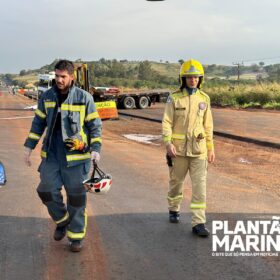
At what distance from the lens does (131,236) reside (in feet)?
17.4

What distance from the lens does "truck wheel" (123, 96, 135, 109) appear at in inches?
1257

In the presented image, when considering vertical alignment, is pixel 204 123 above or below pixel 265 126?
above

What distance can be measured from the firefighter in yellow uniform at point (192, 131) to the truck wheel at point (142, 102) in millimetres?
26966

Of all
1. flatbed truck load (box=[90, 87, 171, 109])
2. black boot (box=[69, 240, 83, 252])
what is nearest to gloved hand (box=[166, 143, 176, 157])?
black boot (box=[69, 240, 83, 252])

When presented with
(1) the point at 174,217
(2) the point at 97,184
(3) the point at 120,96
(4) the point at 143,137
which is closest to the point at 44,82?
(3) the point at 120,96

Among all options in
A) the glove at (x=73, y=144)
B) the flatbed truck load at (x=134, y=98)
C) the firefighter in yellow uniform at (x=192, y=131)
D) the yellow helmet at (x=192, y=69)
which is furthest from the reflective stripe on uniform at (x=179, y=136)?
the flatbed truck load at (x=134, y=98)

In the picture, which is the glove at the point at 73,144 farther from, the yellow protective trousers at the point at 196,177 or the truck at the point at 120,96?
the truck at the point at 120,96

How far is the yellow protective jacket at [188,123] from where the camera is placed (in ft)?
17.6

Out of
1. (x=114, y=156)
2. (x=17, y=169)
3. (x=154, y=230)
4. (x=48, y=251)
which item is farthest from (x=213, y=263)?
(x=114, y=156)

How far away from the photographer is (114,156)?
38.4 feet

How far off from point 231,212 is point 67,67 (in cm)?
300

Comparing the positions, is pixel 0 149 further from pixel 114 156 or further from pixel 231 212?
pixel 231 212

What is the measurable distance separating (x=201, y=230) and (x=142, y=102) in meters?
27.5

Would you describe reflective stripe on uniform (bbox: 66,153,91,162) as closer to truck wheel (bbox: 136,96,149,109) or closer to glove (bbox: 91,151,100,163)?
glove (bbox: 91,151,100,163)
